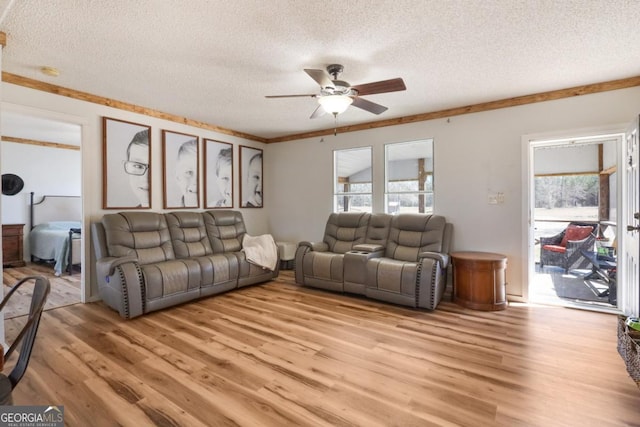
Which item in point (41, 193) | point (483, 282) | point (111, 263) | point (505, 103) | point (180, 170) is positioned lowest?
point (483, 282)

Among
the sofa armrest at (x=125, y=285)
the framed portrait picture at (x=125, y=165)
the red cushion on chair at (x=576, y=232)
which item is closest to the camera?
the sofa armrest at (x=125, y=285)

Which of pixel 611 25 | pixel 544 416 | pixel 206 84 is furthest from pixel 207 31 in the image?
pixel 544 416

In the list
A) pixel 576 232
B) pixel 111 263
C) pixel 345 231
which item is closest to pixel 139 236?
pixel 111 263

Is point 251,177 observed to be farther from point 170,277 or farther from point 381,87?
point 381,87

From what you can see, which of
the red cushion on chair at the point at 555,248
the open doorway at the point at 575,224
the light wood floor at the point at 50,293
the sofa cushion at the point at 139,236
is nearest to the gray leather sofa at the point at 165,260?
the sofa cushion at the point at 139,236

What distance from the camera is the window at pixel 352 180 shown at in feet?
16.8

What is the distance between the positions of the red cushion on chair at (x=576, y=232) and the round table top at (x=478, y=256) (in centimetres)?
238

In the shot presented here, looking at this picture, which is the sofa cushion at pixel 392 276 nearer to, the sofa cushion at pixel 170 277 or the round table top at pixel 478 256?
the round table top at pixel 478 256

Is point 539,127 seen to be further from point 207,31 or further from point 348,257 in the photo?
point 207,31

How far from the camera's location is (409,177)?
4727 millimetres

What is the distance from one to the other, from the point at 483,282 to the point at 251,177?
4.18m

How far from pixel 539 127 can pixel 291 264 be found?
4.21 m

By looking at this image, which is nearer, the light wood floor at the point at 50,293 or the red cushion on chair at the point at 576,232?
the light wood floor at the point at 50,293

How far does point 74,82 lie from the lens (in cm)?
336
